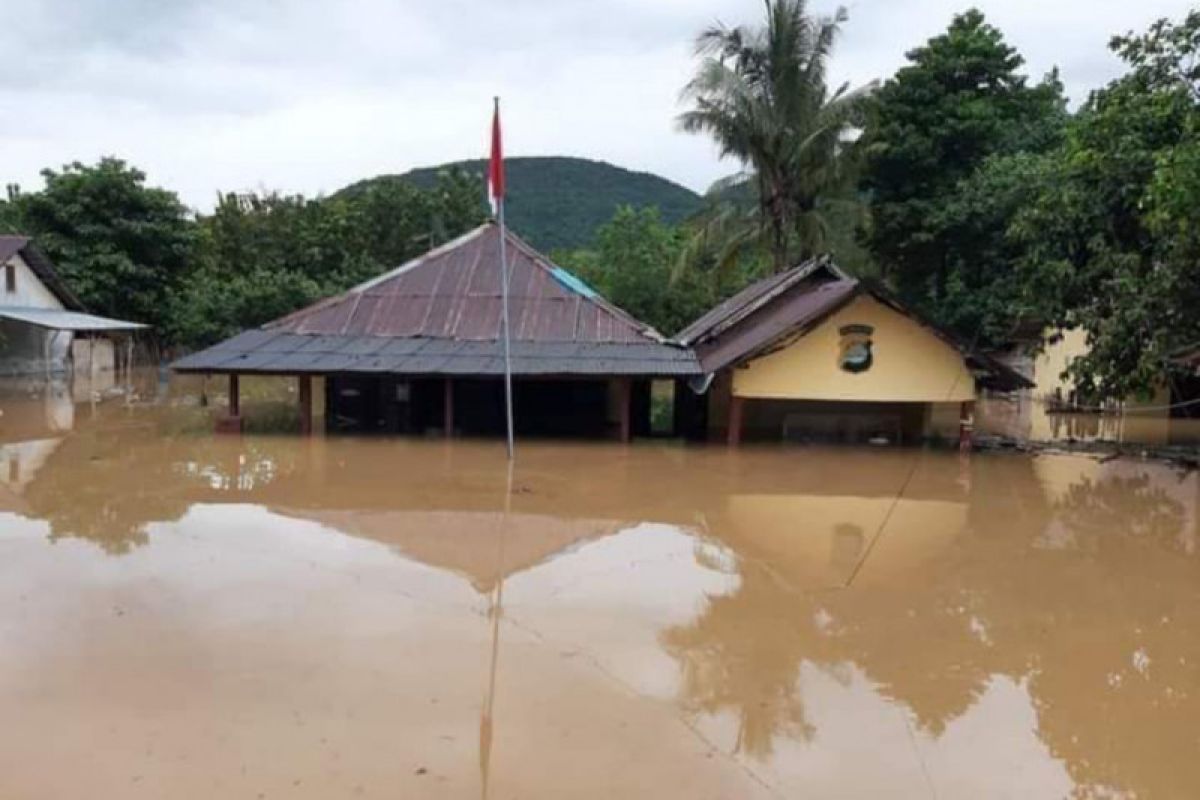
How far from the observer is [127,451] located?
13.7m

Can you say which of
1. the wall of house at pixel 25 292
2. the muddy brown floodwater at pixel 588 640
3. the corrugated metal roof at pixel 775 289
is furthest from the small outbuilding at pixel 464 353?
the wall of house at pixel 25 292

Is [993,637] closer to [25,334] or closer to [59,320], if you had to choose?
[59,320]

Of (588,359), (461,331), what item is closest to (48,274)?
(461,331)

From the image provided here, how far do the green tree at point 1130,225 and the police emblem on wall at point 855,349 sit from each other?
2618 mm

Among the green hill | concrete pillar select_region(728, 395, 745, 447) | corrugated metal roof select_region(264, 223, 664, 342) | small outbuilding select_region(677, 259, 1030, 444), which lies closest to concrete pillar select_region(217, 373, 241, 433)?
corrugated metal roof select_region(264, 223, 664, 342)

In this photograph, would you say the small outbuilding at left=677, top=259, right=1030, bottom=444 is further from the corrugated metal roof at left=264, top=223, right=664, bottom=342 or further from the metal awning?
the metal awning

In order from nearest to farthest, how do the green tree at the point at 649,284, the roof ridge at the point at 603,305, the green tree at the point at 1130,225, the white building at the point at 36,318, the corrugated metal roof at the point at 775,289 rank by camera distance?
the green tree at the point at 1130,225
the corrugated metal roof at the point at 775,289
the roof ridge at the point at 603,305
the white building at the point at 36,318
the green tree at the point at 649,284

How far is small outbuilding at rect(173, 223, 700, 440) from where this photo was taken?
14.7 meters

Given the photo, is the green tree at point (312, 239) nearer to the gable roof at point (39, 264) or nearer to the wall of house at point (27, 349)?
the gable roof at point (39, 264)

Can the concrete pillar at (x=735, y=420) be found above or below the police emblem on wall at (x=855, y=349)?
below

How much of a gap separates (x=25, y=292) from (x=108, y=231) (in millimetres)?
3090

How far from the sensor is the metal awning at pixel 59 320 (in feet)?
78.8

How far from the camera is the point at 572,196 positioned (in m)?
49.2

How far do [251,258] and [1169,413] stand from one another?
1115 inches
